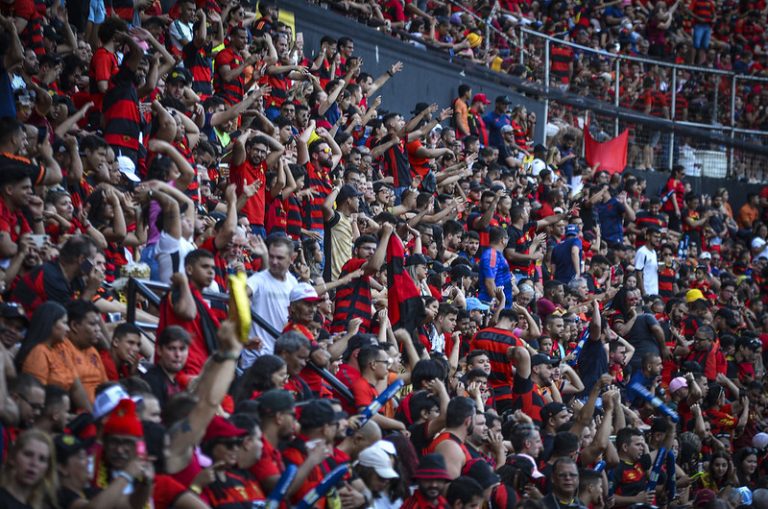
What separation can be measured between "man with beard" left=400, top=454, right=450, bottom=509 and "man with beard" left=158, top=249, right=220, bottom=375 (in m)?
1.41

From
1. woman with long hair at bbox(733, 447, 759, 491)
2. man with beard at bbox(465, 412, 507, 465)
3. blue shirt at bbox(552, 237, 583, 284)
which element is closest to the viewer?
man with beard at bbox(465, 412, 507, 465)

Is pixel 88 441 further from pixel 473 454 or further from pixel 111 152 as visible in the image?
pixel 111 152

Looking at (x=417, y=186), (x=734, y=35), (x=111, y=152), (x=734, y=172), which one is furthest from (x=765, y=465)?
(x=734, y=35)

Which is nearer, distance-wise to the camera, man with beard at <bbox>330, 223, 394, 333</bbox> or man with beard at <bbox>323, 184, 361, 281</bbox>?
man with beard at <bbox>330, 223, 394, 333</bbox>

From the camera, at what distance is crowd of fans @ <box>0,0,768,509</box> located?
636 cm

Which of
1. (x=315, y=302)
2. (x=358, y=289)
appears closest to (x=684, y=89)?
(x=358, y=289)

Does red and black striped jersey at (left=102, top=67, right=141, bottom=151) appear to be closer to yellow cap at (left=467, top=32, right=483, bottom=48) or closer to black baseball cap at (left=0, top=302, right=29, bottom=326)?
black baseball cap at (left=0, top=302, right=29, bottom=326)

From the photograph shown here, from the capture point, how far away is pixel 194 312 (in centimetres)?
732

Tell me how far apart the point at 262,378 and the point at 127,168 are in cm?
397

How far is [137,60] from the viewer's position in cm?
1127

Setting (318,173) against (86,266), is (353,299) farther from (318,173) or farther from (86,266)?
(86,266)

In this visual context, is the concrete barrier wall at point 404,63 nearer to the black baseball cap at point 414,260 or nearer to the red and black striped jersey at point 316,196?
the red and black striped jersey at point 316,196

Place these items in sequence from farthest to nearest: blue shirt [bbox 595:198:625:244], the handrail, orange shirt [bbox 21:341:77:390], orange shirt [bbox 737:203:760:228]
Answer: orange shirt [bbox 737:203:760:228]
the handrail
blue shirt [bbox 595:198:625:244]
orange shirt [bbox 21:341:77:390]

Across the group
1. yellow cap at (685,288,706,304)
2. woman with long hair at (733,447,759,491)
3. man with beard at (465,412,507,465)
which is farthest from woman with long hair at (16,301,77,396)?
yellow cap at (685,288,706,304)
